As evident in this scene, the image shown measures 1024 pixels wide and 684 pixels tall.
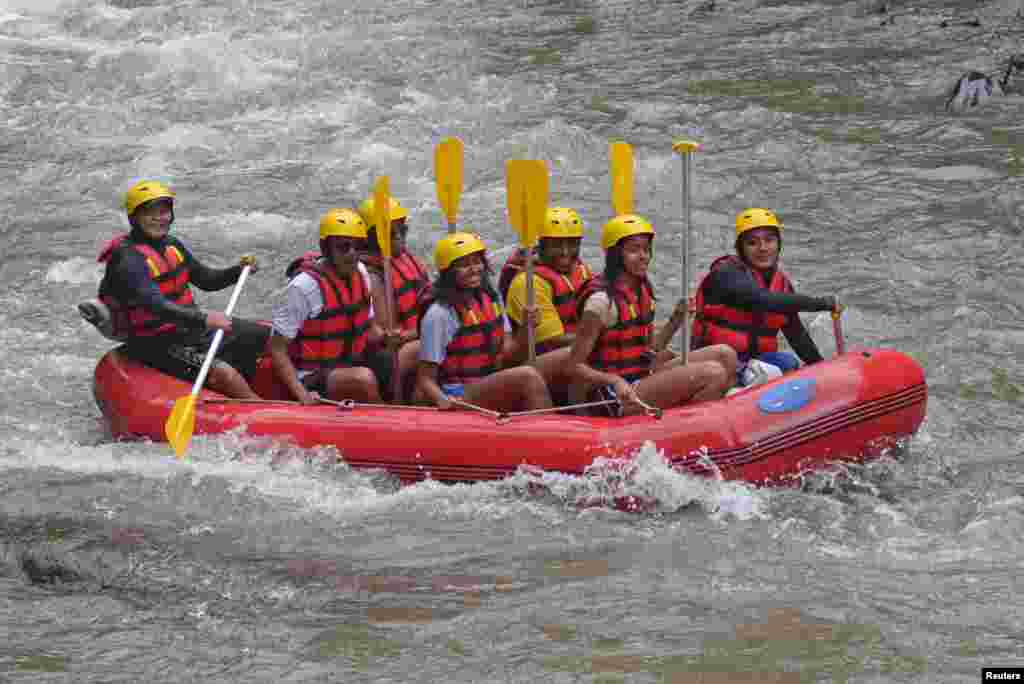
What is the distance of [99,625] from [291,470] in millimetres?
1378

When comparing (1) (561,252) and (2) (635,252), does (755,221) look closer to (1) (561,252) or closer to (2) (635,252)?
(2) (635,252)

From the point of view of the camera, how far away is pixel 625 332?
711 centimetres

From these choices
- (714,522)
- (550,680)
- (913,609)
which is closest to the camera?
(550,680)

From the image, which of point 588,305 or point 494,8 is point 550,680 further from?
point 494,8

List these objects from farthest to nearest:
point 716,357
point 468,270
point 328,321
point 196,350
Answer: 1. point 196,350
2. point 328,321
3. point 716,357
4. point 468,270

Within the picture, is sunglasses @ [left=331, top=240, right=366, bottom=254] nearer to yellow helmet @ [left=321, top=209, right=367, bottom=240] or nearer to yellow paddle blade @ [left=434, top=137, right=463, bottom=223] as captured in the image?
yellow helmet @ [left=321, top=209, right=367, bottom=240]

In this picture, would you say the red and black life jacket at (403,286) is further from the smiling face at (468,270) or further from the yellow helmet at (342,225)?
the smiling face at (468,270)

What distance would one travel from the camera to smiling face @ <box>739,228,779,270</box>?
737 centimetres

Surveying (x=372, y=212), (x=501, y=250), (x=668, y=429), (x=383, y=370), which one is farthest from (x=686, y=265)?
(x=501, y=250)

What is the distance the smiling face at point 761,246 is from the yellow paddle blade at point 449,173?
1.44 m

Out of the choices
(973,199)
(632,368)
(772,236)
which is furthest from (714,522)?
(973,199)

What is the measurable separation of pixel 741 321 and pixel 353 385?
179 centimetres

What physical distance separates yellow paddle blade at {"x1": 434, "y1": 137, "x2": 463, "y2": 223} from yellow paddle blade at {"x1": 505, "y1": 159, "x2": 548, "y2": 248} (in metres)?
0.68

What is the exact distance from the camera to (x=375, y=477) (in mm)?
7082
